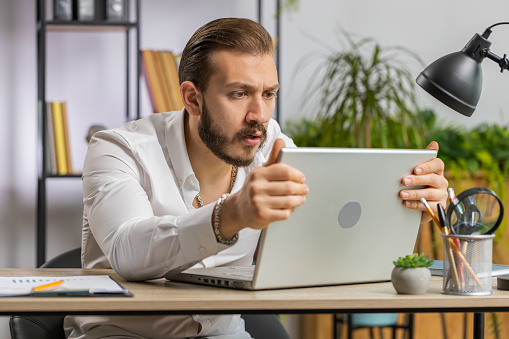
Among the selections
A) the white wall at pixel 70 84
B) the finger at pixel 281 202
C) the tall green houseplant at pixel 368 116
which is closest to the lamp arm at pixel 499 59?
the finger at pixel 281 202

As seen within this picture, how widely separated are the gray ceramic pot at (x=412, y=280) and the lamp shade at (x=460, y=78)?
1.20 feet

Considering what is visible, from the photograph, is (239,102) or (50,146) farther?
(50,146)

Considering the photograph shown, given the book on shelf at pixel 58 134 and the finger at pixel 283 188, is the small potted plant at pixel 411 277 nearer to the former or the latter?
the finger at pixel 283 188

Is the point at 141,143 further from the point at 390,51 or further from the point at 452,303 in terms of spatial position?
the point at 390,51

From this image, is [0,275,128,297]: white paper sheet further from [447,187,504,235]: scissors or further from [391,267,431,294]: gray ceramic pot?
[447,187,504,235]: scissors

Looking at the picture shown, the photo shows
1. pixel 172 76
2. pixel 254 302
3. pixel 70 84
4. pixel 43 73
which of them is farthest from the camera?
pixel 70 84

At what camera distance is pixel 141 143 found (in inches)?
63.6

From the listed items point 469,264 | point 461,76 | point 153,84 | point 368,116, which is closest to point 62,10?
point 153,84

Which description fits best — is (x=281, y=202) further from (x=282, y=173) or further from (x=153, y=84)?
(x=153, y=84)

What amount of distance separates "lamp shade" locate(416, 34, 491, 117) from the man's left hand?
0.14m

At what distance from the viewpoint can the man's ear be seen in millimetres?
1709

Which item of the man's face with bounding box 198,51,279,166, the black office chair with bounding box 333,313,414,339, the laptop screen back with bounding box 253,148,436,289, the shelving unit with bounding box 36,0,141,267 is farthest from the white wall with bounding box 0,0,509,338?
the laptop screen back with bounding box 253,148,436,289

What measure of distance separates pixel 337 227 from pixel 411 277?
0.15 m

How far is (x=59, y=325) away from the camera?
1625 millimetres
